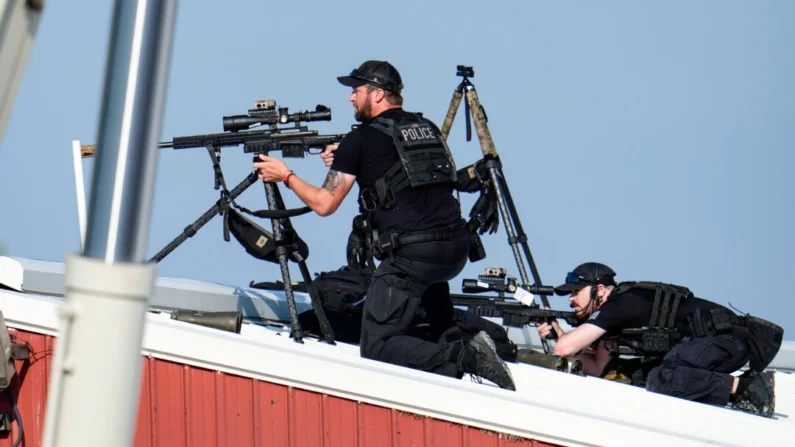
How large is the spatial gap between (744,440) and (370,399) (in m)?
1.97

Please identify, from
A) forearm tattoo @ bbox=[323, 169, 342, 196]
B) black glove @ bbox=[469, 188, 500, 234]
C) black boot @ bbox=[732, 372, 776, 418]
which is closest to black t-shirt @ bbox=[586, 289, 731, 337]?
black boot @ bbox=[732, 372, 776, 418]

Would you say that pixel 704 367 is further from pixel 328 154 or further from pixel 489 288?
pixel 328 154

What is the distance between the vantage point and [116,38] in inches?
77.6

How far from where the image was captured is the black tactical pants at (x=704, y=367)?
800 centimetres

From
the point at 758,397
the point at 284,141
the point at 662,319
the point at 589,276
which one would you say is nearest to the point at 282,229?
the point at 284,141

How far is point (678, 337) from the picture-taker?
8453 millimetres

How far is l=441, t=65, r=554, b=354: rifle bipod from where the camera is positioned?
11289mm

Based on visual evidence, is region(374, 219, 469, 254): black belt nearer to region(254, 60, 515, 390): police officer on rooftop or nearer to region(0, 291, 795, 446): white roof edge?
region(254, 60, 515, 390): police officer on rooftop

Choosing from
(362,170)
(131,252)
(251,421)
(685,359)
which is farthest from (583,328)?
(131,252)

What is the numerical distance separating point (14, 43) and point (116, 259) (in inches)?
18.2

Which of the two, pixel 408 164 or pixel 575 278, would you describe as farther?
pixel 575 278

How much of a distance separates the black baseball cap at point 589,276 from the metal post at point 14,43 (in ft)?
23.6

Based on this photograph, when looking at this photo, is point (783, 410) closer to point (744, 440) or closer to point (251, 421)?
point (744, 440)

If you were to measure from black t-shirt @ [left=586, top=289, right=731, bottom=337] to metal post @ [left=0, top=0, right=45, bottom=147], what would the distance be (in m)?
6.74
